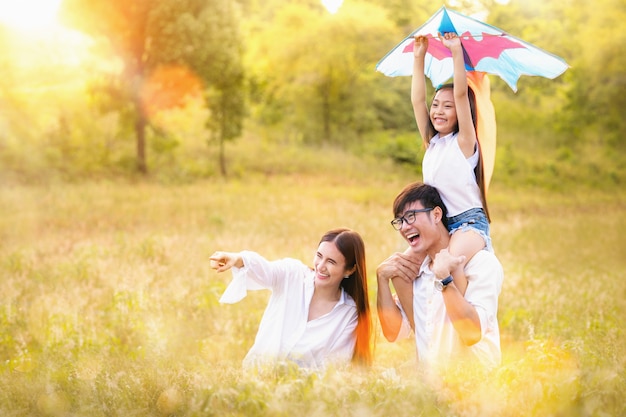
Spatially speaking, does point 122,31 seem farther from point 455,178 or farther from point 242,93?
point 455,178

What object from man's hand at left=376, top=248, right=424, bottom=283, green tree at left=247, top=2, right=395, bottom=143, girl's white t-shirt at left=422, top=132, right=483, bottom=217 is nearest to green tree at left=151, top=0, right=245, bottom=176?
green tree at left=247, top=2, right=395, bottom=143

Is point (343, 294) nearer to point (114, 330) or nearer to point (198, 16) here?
point (114, 330)

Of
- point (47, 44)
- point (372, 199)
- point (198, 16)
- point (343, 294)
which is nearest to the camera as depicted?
point (343, 294)

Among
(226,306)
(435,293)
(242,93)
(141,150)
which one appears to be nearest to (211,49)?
(242,93)

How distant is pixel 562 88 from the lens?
43.4 m

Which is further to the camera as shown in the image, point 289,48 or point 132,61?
point 289,48

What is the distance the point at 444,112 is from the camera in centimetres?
486

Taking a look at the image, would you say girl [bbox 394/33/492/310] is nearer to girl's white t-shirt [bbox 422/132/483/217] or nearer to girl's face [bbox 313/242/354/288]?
girl's white t-shirt [bbox 422/132/483/217]

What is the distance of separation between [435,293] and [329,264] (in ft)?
2.83

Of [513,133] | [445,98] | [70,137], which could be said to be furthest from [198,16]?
[513,133]

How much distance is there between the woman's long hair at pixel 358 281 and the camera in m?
4.93

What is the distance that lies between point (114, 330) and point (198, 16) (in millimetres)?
18753

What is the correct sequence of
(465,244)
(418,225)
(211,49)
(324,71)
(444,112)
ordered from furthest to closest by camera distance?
(324,71) → (211,49) → (444,112) → (418,225) → (465,244)

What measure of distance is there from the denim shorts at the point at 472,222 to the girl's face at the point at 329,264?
2.92 feet
